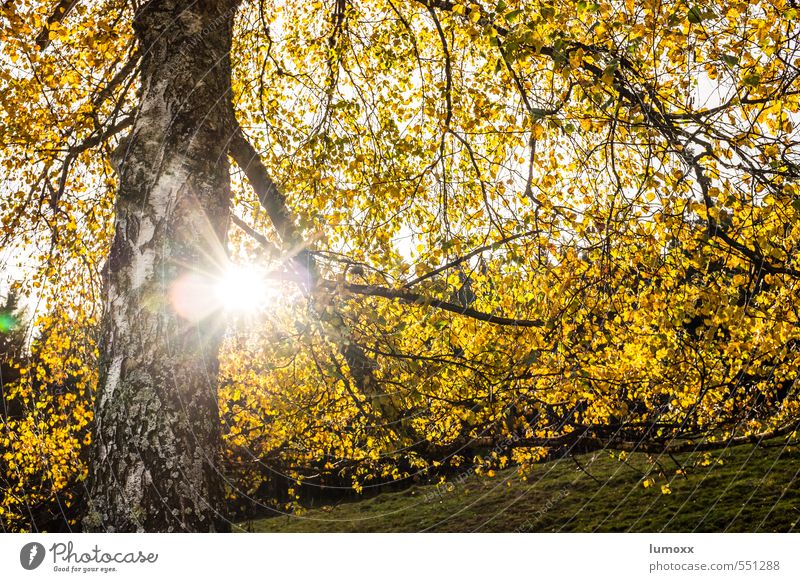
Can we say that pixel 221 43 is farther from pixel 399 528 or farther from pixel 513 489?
pixel 513 489

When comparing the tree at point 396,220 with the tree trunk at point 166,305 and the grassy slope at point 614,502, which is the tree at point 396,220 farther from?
the grassy slope at point 614,502

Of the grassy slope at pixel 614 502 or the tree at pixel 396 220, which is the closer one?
the tree at pixel 396 220

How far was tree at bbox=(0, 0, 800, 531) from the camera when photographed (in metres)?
2.70

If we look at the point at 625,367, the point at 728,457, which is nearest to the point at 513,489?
the point at 728,457

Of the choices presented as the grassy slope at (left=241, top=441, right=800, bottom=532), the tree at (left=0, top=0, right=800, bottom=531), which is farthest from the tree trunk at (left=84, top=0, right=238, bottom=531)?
the grassy slope at (left=241, top=441, right=800, bottom=532)

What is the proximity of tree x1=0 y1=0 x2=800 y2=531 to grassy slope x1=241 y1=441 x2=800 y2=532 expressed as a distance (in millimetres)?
1669

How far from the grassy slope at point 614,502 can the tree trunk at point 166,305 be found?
5811 millimetres

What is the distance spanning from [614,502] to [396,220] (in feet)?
27.8

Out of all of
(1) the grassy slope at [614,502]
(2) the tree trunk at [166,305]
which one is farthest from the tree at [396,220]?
(1) the grassy slope at [614,502]

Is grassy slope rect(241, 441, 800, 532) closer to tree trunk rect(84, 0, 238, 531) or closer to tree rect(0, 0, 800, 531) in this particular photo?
tree rect(0, 0, 800, 531)

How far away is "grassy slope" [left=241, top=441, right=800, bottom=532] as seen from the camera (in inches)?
347

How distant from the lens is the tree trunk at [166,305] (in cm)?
248

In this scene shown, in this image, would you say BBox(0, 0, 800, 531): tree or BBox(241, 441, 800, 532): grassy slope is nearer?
BBox(0, 0, 800, 531): tree
